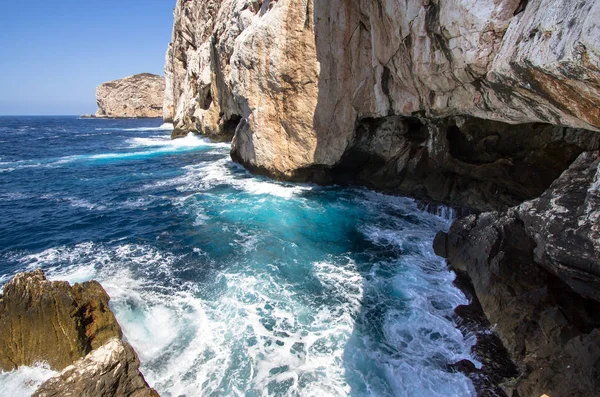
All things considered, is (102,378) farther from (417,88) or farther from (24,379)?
(417,88)

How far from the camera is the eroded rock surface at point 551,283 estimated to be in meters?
6.48

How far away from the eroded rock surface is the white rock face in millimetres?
2041

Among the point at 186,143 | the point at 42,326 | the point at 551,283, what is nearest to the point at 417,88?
the point at 551,283

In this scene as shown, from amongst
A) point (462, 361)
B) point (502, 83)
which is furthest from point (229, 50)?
point (462, 361)

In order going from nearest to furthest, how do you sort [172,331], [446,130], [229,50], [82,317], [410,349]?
[82,317] < [410,349] < [172,331] < [446,130] < [229,50]

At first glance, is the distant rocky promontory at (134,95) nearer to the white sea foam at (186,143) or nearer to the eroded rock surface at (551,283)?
the white sea foam at (186,143)

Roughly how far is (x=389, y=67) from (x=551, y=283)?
10812 millimetres

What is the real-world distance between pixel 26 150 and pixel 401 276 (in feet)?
154

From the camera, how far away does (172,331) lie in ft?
29.6

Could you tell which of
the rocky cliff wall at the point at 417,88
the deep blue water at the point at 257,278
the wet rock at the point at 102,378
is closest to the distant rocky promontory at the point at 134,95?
the rocky cliff wall at the point at 417,88

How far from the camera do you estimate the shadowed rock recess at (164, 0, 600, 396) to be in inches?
267

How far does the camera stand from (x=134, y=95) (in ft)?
358

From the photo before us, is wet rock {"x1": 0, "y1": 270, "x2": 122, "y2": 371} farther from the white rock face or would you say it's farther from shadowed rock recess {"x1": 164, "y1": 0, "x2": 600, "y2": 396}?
the white rock face

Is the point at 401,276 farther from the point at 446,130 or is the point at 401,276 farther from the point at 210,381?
the point at 446,130
